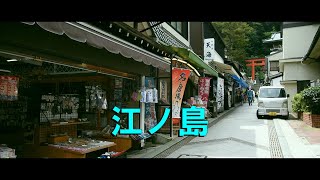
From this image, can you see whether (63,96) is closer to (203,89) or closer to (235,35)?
(203,89)

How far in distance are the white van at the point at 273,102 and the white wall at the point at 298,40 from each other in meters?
→ 3.84

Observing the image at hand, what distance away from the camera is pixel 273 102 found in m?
19.2

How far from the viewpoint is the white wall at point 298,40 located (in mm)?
21266

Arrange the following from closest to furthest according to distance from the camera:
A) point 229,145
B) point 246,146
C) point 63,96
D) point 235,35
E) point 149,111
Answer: point 63,96
point 246,146
point 229,145
point 149,111
point 235,35

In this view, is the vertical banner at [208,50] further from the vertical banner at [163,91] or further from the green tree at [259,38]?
the green tree at [259,38]

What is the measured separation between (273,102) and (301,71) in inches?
160

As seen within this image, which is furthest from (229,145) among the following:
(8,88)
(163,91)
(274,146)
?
(8,88)

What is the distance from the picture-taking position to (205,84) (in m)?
18.5

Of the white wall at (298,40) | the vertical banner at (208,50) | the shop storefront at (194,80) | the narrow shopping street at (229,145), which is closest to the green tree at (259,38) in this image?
the vertical banner at (208,50)

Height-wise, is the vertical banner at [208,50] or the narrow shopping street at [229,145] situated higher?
the vertical banner at [208,50]
